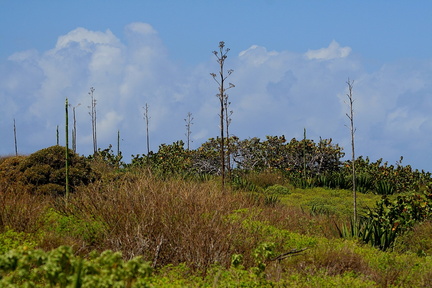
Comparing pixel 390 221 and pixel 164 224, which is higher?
pixel 164 224

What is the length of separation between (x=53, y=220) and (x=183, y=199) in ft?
11.9

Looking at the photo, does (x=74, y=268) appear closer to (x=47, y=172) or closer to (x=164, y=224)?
(x=164, y=224)

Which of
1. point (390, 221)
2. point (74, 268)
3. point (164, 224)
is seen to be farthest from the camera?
point (390, 221)

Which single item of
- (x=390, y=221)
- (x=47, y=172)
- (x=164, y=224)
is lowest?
(x=390, y=221)

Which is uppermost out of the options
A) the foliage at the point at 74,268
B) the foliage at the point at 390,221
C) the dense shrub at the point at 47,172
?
the dense shrub at the point at 47,172

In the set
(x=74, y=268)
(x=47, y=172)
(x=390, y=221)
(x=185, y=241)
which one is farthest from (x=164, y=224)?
(x=47, y=172)

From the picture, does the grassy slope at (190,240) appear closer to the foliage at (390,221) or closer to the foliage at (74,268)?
the foliage at (390,221)

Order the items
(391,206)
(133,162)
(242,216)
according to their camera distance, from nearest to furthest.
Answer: (242,216)
(391,206)
(133,162)

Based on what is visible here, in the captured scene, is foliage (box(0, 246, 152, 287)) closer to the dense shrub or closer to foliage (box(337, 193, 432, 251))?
foliage (box(337, 193, 432, 251))

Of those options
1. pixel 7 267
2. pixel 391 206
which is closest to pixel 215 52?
pixel 391 206

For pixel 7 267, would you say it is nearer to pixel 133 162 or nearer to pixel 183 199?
pixel 183 199

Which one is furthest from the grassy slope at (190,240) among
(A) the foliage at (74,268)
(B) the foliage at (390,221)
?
(A) the foliage at (74,268)

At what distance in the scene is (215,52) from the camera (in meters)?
25.2

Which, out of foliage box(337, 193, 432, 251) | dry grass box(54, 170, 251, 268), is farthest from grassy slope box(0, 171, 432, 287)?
foliage box(337, 193, 432, 251)
